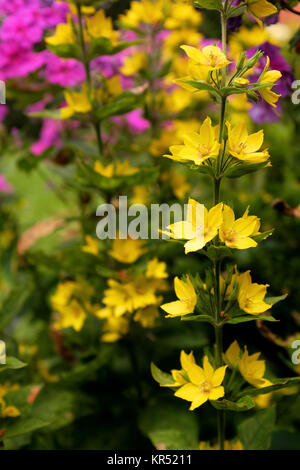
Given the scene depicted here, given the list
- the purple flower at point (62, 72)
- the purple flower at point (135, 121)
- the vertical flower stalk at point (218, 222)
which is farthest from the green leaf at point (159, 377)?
the purple flower at point (135, 121)

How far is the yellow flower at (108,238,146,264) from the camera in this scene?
1021 millimetres

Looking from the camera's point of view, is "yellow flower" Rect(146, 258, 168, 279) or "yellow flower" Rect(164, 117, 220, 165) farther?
"yellow flower" Rect(146, 258, 168, 279)

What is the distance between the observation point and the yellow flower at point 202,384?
2.18 ft

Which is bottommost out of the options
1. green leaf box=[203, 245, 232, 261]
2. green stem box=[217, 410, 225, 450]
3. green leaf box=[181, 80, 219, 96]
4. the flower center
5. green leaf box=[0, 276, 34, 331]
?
green leaf box=[0, 276, 34, 331]

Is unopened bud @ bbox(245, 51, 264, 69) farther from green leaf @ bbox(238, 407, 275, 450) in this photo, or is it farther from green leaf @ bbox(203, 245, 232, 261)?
green leaf @ bbox(238, 407, 275, 450)

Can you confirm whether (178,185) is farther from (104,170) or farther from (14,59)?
(14,59)

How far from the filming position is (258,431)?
0.86m

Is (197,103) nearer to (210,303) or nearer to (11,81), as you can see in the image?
(11,81)

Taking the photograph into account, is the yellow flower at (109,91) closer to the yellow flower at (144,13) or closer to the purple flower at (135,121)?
the yellow flower at (144,13)

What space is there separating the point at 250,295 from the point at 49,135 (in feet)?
3.12

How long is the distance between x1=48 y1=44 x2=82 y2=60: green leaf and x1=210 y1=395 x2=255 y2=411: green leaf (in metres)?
0.70

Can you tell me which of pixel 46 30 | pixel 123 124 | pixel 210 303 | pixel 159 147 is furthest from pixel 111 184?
pixel 123 124

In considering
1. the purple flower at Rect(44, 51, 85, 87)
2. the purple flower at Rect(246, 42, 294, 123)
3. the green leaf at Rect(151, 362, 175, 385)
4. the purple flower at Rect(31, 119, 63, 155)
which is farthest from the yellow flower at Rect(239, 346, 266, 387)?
the purple flower at Rect(31, 119, 63, 155)

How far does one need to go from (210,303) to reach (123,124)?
0.99m
